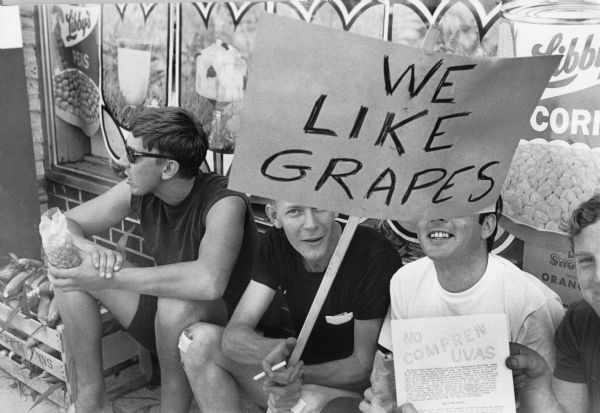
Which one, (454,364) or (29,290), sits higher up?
(454,364)

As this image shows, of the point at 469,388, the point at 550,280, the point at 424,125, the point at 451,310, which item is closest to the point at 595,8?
the point at 424,125

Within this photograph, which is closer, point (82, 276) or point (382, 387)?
point (382, 387)

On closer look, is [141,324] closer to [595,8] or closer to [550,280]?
[550,280]

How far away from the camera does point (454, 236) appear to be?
4.64ft

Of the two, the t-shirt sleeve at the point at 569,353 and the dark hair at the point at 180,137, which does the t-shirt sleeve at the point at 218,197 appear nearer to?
the dark hair at the point at 180,137

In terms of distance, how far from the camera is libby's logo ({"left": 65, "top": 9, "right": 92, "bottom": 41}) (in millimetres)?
1769

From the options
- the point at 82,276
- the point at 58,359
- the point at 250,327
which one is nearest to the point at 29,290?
the point at 58,359

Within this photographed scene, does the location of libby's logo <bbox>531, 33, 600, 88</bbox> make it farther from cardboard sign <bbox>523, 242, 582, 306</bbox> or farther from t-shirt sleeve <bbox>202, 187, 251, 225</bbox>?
t-shirt sleeve <bbox>202, 187, 251, 225</bbox>

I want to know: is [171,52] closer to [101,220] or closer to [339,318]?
[101,220]

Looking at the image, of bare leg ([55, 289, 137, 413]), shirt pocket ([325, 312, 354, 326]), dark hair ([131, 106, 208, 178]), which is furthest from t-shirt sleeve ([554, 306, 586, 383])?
bare leg ([55, 289, 137, 413])

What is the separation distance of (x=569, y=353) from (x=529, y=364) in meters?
0.08

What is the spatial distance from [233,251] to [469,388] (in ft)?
2.08

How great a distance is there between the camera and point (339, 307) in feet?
5.12

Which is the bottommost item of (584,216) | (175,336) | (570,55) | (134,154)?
(175,336)
